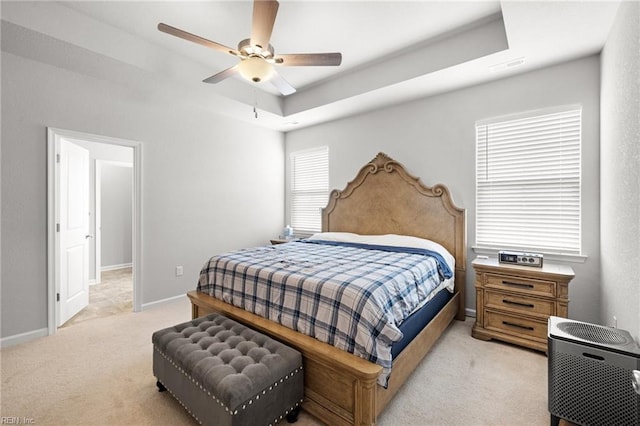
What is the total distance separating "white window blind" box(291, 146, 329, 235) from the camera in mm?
4945

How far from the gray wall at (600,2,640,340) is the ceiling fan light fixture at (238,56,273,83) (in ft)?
7.76

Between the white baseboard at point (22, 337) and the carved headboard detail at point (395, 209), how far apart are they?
3466 mm

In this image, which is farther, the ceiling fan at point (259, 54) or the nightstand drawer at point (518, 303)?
the nightstand drawer at point (518, 303)

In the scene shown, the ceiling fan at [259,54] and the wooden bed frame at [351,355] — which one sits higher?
the ceiling fan at [259,54]

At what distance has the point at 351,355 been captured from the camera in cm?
166

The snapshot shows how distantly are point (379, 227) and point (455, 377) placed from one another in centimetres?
212

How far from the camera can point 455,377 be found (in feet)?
7.08

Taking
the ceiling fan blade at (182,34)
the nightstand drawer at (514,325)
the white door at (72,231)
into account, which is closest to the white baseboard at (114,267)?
the white door at (72,231)

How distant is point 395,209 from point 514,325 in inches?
70.9

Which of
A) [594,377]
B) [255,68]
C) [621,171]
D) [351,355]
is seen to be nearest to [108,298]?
[255,68]

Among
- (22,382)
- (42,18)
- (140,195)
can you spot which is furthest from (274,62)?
(22,382)

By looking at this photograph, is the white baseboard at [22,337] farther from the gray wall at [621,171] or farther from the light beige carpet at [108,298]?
the gray wall at [621,171]

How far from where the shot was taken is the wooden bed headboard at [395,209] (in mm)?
3389

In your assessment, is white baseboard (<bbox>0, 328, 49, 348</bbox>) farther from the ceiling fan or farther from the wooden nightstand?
the wooden nightstand
